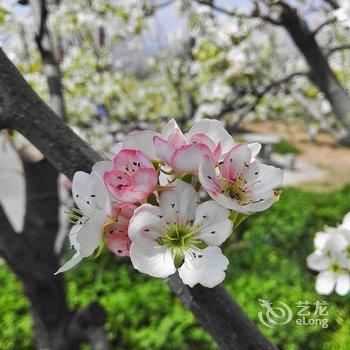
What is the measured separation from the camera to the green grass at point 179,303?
123 inches

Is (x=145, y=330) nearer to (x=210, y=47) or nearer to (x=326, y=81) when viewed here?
(x=326, y=81)

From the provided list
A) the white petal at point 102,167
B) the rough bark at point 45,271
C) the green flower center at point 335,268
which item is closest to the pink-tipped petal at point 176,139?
the white petal at point 102,167

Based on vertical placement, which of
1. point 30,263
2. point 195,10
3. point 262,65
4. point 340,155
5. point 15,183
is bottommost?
point 340,155

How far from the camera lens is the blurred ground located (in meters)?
9.78

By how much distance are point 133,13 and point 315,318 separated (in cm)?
408

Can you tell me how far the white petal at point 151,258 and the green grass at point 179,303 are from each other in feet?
8.24

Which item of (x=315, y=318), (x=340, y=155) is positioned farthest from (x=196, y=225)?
(x=340, y=155)

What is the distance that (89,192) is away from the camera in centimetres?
73

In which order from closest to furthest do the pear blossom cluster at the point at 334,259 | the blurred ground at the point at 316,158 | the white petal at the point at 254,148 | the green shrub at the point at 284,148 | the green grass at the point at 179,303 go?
the white petal at the point at 254,148, the pear blossom cluster at the point at 334,259, the green grass at the point at 179,303, the blurred ground at the point at 316,158, the green shrub at the point at 284,148

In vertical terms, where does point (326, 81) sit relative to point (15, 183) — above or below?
above

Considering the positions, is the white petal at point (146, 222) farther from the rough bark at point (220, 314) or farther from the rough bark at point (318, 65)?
the rough bark at point (318, 65)

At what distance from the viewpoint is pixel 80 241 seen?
0.69 m

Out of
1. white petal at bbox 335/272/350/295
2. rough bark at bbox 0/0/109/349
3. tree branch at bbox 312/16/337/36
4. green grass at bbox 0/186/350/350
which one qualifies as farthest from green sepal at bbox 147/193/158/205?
green grass at bbox 0/186/350/350

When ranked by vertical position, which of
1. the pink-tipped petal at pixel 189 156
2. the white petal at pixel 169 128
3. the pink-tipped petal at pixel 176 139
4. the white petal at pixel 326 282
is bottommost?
the white petal at pixel 326 282
